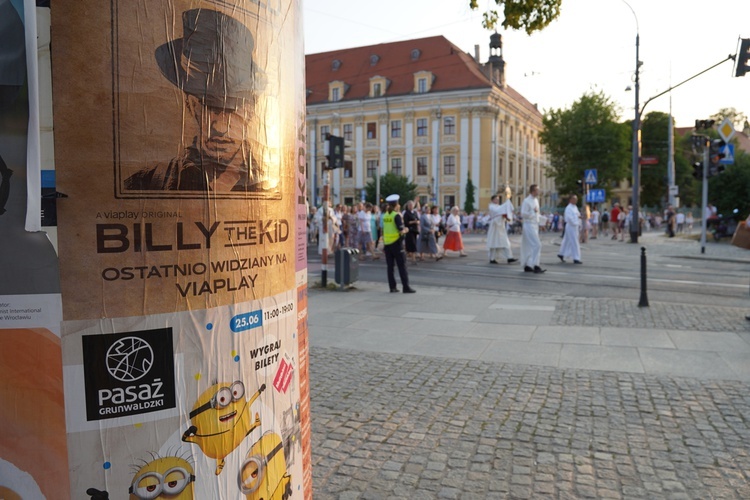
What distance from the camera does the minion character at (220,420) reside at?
1789 millimetres

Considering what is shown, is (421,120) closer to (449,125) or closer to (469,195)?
(449,125)

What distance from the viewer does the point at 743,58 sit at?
1628 centimetres

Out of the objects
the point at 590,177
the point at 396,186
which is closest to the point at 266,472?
the point at 590,177

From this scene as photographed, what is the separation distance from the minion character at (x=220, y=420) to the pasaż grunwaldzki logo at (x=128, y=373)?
0.10 metres

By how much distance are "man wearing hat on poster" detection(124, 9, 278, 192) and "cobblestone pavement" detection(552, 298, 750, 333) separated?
753 centimetres

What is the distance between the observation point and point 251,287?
6.28 feet

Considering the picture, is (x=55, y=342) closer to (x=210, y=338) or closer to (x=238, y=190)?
(x=210, y=338)

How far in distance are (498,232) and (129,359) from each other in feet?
56.9

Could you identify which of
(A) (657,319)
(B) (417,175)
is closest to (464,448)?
(A) (657,319)

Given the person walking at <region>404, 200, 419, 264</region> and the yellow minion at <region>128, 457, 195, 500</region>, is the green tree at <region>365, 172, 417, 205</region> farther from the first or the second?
the yellow minion at <region>128, 457, 195, 500</region>

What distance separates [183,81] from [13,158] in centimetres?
48

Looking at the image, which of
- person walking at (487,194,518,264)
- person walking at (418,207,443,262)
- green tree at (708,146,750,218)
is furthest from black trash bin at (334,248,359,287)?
green tree at (708,146,750,218)

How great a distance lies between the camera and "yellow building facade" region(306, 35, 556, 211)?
69688 mm

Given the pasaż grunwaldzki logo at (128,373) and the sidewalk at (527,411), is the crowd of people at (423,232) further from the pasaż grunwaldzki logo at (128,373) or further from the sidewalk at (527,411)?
the pasaż grunwaldzki logo at (128,373)
